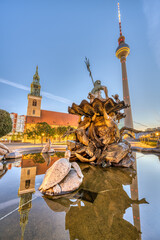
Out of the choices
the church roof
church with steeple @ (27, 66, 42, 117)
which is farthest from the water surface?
church with steeple @ (27, 66, 42, 117)

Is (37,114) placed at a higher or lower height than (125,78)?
lower

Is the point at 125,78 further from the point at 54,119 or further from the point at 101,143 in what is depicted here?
the point at 101,143

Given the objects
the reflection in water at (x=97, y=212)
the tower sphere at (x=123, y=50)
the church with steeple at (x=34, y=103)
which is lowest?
the reflection in water at (x=97, y=212)

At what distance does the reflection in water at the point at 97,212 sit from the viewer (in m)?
1.63

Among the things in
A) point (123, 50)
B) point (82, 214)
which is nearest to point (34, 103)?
point (82, 214)

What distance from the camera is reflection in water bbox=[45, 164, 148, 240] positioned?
1.63 metres

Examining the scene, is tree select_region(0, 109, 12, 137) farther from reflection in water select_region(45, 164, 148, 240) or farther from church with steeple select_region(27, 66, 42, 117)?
church with steeple select_region(27, 66, 42, 117)

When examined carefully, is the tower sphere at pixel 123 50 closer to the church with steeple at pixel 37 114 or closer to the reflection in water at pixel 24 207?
the church with steeple at pixel 37 114

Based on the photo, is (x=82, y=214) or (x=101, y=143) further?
(x=101, y=143)

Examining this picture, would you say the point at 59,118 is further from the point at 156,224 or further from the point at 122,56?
the point at 122,56

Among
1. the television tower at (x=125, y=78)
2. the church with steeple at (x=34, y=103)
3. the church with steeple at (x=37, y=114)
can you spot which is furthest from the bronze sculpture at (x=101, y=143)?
the television tower at (x=125, y=78)

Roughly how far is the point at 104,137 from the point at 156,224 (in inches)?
223

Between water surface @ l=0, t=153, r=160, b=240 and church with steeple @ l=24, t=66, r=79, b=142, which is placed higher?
church with steeple @ l=24, t=66, r=79, b=142

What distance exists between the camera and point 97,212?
7.02 feet
